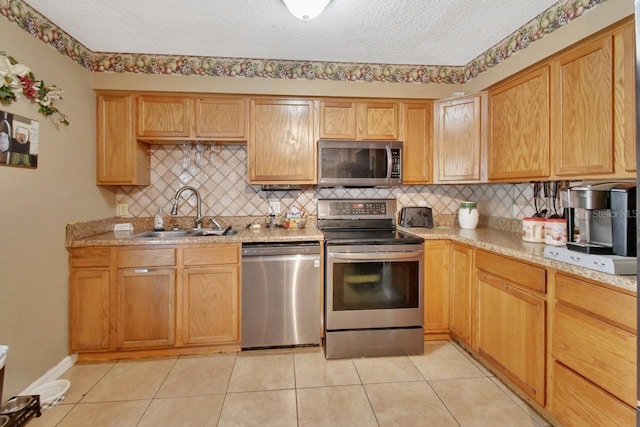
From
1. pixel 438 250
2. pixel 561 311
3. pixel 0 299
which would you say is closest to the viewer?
pixel 561 311

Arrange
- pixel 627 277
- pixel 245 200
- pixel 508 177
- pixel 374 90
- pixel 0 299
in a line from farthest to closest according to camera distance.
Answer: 1. pixel 245 200
2. pixel 374 90
3. pixel 508 177
4. pixel 0 299
5. pixel 627 277

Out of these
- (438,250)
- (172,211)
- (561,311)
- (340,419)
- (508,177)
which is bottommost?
(340,419)

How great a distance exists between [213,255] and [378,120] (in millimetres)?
1841

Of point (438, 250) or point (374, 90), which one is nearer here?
point (438, 250)

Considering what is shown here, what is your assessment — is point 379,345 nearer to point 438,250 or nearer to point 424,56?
point 438,250

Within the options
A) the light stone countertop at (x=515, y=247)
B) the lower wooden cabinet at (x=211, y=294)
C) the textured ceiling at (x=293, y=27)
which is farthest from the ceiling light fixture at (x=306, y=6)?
the light stone countertop at (x=515, y=247)

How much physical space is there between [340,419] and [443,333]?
4.30 feet

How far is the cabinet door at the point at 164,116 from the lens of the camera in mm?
2623

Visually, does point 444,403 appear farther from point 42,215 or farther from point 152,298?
point 42,215

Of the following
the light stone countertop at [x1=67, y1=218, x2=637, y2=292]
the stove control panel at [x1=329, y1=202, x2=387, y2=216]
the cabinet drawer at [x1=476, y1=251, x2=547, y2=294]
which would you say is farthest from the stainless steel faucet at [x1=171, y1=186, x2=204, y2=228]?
the cabinet drawer at [x1=476, y1=251, x2=547, y2=294]

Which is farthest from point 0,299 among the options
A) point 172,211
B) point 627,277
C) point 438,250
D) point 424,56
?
point 424,56

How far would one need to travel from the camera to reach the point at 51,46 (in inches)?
82.8

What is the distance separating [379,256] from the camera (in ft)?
7.99

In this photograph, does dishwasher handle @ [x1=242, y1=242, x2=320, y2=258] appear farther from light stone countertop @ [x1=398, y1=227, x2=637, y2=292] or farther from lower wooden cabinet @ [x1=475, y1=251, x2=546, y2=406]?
lower wooden cabinet @ [x1=475, y1=251, x2=546, y2=406]
